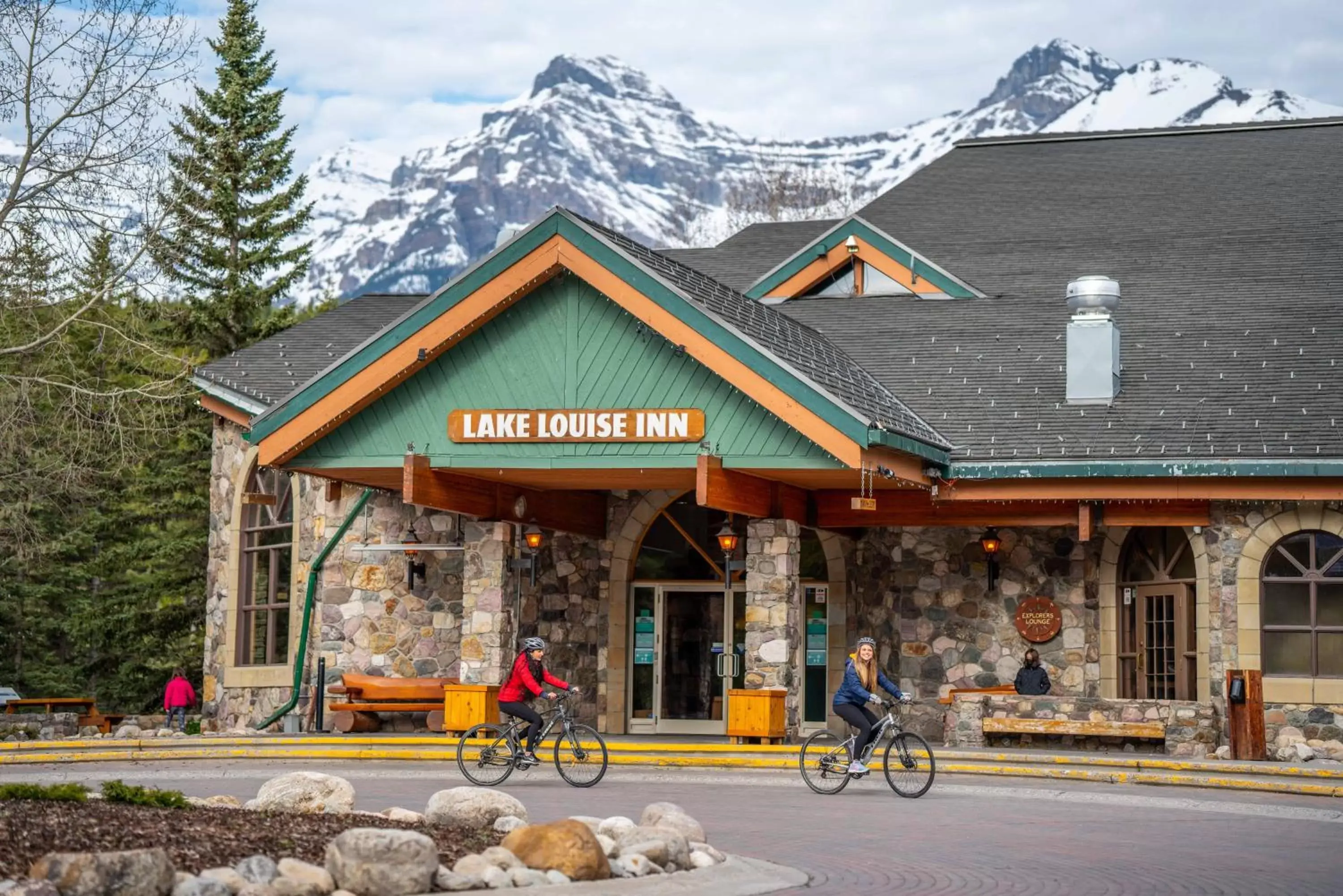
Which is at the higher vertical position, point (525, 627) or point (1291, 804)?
point (525, 627)

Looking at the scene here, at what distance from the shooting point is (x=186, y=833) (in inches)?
394

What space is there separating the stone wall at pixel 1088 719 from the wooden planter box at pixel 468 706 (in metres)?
5.58

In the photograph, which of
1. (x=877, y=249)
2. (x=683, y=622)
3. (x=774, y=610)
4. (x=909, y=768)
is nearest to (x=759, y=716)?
(x=774, y=610)

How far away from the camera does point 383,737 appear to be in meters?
22.1

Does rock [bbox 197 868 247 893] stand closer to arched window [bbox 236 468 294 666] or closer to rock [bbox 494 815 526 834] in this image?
rock [bbox 494 815 526 834]

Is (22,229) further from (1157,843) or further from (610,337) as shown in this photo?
(1157,843)

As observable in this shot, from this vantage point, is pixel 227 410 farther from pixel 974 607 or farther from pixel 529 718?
pixel 974 607

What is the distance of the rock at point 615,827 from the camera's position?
1102 centimetres

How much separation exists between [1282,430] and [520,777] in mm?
9634

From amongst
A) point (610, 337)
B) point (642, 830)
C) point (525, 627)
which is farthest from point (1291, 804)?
point (525, 627)

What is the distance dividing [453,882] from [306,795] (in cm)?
292

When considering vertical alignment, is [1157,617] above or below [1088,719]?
above

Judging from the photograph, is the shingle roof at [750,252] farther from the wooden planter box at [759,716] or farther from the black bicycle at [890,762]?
the black bicycle at [890,762]

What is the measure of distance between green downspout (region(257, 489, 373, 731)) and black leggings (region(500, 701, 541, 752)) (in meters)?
7.81
